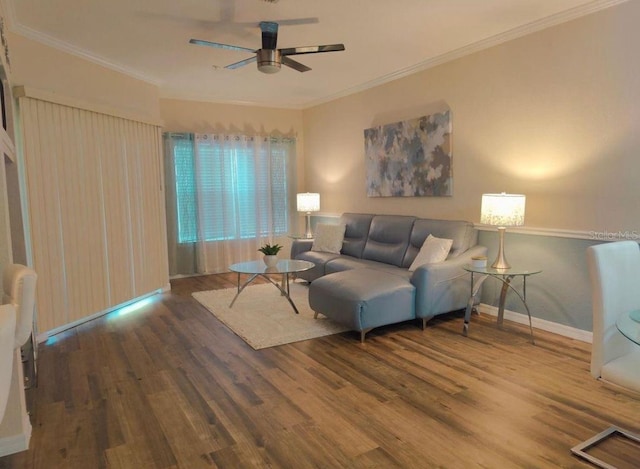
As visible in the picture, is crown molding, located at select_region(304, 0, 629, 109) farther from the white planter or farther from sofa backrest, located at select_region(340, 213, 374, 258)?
the white planter

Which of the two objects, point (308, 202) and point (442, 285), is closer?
point (442, 285)

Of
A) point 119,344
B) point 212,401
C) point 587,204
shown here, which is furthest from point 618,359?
point 119,344

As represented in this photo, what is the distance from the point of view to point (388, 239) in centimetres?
489

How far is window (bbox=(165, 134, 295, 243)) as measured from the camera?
612 centimetres

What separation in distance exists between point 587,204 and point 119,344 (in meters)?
3.93

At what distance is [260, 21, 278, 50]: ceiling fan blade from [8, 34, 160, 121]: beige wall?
1.85 metres

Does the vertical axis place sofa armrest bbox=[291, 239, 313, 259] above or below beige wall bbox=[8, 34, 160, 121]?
below

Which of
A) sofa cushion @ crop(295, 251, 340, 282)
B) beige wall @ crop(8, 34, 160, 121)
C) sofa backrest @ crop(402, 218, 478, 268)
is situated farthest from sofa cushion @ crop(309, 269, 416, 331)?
beige wall @ crop(8, 34, 160, 121)

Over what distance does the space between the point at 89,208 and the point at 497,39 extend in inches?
162

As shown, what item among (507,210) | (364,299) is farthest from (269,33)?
(507,210)

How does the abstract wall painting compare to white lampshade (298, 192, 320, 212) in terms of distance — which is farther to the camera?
white lampshade (298, 192, 320, 212)

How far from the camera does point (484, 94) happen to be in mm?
4055

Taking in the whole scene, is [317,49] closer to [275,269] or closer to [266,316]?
[275,269]

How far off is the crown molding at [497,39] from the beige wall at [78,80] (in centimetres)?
267
